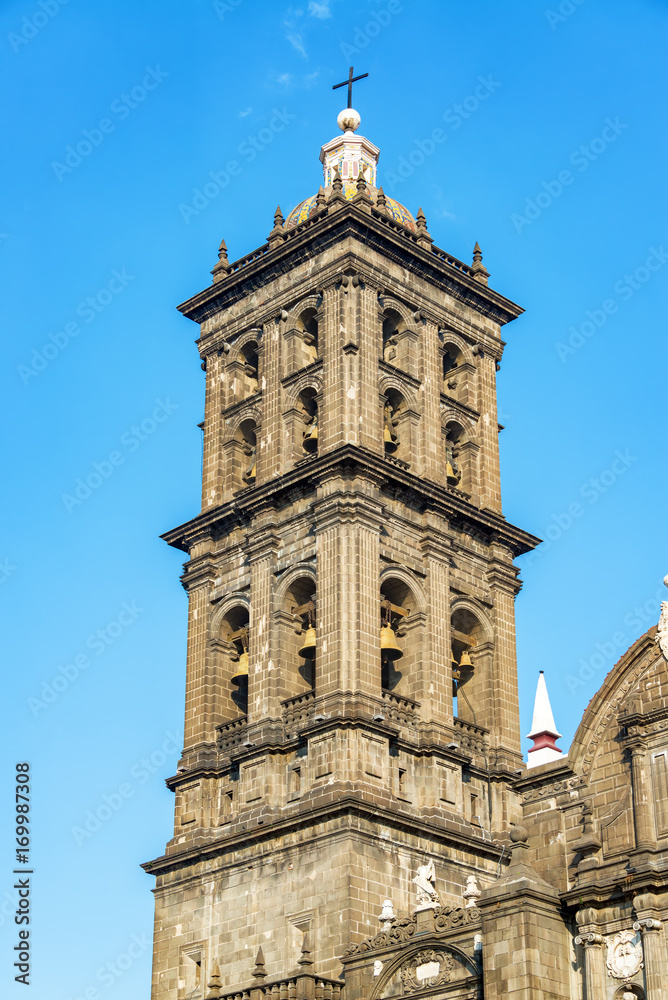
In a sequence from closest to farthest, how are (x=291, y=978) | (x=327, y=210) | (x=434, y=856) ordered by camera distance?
(x=291, y=978) < (x=434, y=856) < (x=327, y=210)

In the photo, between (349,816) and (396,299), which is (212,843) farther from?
(396,299)

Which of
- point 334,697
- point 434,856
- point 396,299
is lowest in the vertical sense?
point 434,856

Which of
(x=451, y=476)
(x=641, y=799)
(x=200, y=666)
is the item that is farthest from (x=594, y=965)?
(x=451, y=476)

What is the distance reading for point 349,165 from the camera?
2879 inches

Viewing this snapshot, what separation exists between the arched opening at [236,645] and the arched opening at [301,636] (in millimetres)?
2457

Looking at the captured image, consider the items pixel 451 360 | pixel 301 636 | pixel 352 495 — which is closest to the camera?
pixel 352 495

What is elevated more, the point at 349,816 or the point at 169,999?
the point at 349,816

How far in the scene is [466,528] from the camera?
6412 centimetres

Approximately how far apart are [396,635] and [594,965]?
2094 cm

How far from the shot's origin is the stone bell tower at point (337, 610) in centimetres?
5481

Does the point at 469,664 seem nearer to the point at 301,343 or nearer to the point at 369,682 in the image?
the point at 369,682

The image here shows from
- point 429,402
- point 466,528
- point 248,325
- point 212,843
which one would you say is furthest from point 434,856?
point 248,325

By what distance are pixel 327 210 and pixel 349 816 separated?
2443cm

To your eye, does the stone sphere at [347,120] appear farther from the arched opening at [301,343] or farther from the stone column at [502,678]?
the stone column at [502,678]
